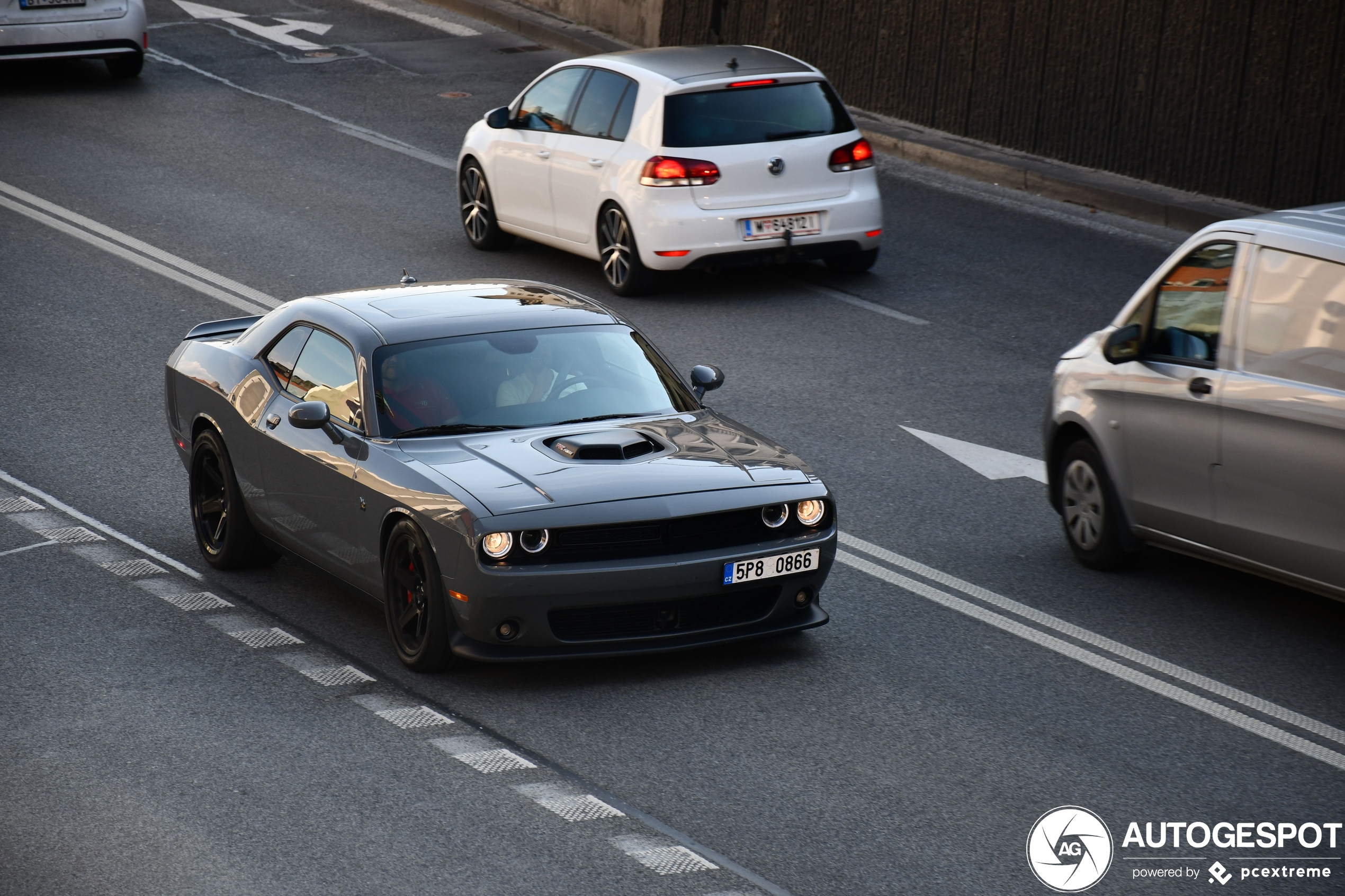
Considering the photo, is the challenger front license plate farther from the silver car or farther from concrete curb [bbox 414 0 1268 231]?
concrete curb [bbox 414 0 1268 231]

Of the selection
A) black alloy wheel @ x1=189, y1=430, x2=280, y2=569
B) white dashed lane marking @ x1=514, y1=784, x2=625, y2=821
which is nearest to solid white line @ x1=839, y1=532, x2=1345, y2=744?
white dashed lane marking @ x1=514, y1=784, x2=625, y2=821

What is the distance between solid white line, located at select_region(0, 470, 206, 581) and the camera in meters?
9.32

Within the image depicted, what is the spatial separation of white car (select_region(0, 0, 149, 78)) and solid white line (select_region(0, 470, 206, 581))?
12.6 meters

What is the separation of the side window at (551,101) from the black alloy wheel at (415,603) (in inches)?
334

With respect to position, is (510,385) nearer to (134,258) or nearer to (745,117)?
(745,117)

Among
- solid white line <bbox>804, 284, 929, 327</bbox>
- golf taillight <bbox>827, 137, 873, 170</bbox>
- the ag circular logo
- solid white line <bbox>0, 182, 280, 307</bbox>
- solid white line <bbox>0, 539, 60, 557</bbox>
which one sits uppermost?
golf taillight <bbox>827, 137, 873, 170</bbox>

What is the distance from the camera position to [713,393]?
1247cm

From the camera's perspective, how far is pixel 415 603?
7.79 m

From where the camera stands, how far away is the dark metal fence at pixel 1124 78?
16609mm

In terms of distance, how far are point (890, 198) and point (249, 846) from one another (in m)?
13.3

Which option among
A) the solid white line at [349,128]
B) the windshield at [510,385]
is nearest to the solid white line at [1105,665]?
the windshield at [510,385]

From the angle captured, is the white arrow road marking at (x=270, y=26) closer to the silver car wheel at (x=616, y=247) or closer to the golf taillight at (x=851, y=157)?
the silver car wheel at (x=616, y=247)

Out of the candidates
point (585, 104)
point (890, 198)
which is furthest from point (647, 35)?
point (585, 104)

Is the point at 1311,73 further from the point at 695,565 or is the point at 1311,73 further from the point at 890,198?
the point at 695,565
